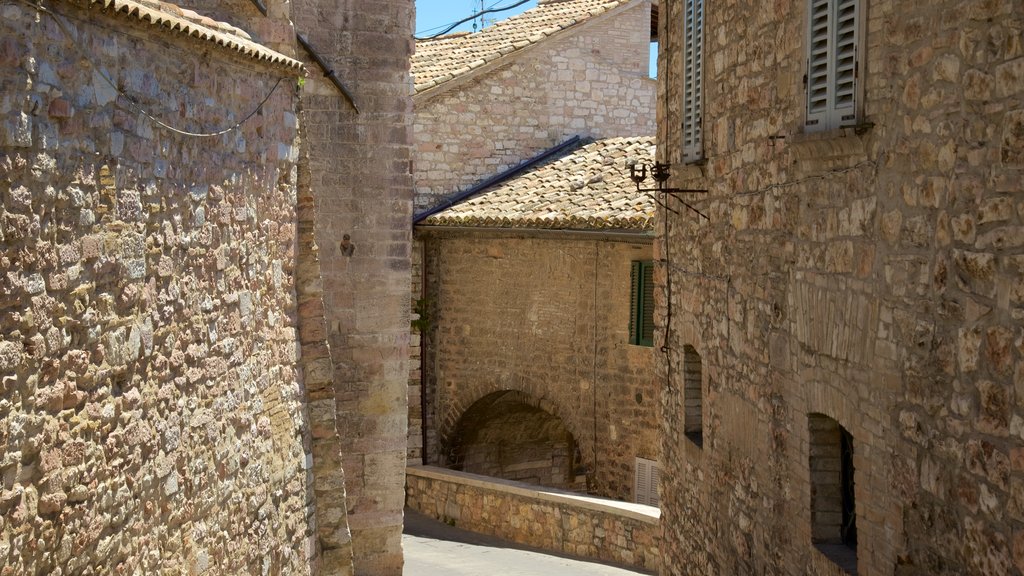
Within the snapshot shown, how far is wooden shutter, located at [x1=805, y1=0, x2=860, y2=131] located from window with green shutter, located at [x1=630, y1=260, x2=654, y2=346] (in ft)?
34.7

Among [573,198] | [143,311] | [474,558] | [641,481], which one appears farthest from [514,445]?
[143,311]

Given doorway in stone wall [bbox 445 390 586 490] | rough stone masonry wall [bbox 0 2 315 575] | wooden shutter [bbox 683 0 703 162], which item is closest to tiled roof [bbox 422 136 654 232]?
doorway in stone wall [bbox 445 390 586 490]

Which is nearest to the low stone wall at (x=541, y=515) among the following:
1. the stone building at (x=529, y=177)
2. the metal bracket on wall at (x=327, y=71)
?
the stone building at (x=529, y=177)

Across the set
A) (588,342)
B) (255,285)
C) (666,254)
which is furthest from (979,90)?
(588,342)

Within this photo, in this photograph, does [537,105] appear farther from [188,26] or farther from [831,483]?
[188,26]

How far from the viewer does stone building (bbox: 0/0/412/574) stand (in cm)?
502

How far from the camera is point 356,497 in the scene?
44.5 ft

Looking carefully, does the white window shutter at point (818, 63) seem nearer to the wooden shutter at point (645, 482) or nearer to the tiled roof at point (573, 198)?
the tiled roof at point (573, 198)

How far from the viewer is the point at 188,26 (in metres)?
6.55

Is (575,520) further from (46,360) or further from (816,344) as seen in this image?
(46,360)

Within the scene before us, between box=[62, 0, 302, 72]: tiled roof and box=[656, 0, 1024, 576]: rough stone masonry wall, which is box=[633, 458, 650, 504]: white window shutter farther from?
box=[62, 0, 302, 72]: tiled roof

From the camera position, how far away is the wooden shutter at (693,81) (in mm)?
10195

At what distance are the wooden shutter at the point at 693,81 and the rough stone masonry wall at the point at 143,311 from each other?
10.7 feet

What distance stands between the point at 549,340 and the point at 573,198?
6.87 feet
